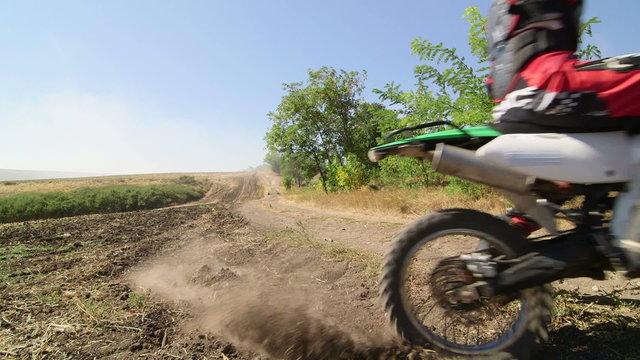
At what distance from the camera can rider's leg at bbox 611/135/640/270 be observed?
1495 millimetres

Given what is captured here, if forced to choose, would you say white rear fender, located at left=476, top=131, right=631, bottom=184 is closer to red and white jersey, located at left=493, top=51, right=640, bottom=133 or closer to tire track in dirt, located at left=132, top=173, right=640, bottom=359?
red and white jersey, located at left=493, top=51, right=640, bottom=133

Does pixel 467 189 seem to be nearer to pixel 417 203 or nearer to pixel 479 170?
pixel 417 203

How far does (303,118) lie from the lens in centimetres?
2527

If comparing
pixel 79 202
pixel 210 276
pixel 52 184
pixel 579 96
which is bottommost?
pixel 79 202

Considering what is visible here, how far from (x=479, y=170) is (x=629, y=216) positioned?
673mm

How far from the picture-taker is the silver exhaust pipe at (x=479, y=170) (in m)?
1.63

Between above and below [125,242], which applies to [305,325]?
above

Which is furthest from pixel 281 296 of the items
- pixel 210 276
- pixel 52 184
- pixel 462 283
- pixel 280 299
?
pixel 52 184

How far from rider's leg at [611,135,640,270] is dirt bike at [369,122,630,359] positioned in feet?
0.12

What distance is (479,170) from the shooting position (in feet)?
5.44

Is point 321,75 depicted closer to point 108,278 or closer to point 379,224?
point 379,224

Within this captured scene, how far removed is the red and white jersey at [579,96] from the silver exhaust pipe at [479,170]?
0.27 metres

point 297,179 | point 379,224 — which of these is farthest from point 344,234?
point 297,179

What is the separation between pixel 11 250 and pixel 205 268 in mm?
6220
